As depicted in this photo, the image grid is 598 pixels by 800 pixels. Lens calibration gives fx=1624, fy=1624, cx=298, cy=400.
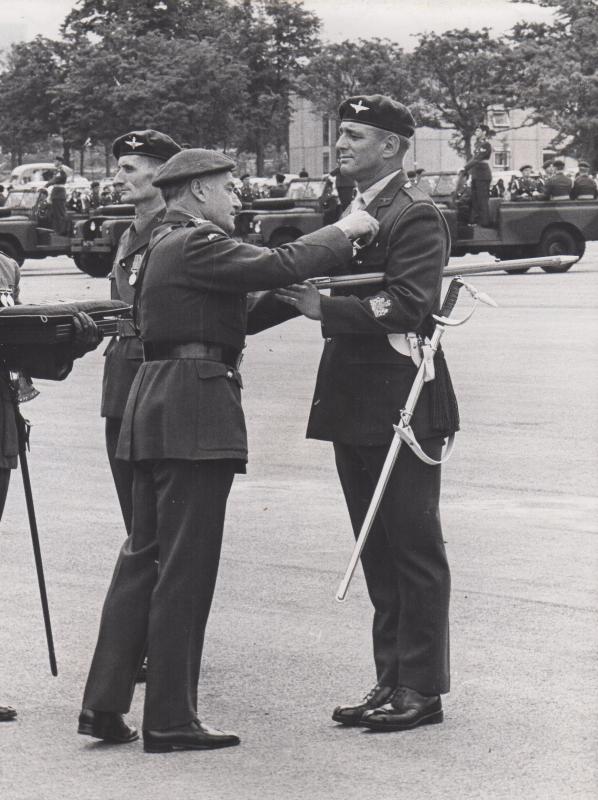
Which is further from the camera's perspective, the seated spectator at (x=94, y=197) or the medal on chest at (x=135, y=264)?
the seated spectator at (x=94, y=197)

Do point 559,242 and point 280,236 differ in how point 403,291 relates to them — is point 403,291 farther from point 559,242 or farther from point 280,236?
point 280,236

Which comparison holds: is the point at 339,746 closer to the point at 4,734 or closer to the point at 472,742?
the point at 472,742

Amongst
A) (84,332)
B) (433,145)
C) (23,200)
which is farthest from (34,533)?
(433,145)

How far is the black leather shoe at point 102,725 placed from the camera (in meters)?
4.86

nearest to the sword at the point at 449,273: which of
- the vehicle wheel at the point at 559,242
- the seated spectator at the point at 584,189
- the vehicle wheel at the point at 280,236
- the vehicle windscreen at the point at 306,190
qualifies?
the vehicle wheel at the point at 559,242

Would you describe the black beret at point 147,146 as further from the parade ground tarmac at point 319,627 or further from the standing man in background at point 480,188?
the standing man in background at point 480,188

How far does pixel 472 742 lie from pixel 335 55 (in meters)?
64.0

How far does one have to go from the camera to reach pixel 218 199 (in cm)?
495

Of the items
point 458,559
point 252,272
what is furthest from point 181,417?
point 458,559

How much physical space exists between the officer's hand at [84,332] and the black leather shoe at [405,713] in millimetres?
1448

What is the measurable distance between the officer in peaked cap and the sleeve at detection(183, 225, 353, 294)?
1.27 m

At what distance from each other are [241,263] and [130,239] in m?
1.58

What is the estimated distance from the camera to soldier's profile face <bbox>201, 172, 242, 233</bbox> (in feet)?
16.2

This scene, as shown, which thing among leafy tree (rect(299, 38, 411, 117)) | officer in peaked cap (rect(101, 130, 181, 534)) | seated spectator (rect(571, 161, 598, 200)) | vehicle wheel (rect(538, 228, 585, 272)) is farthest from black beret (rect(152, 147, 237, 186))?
leafy tree (rect(299, 38, 411, 117))
